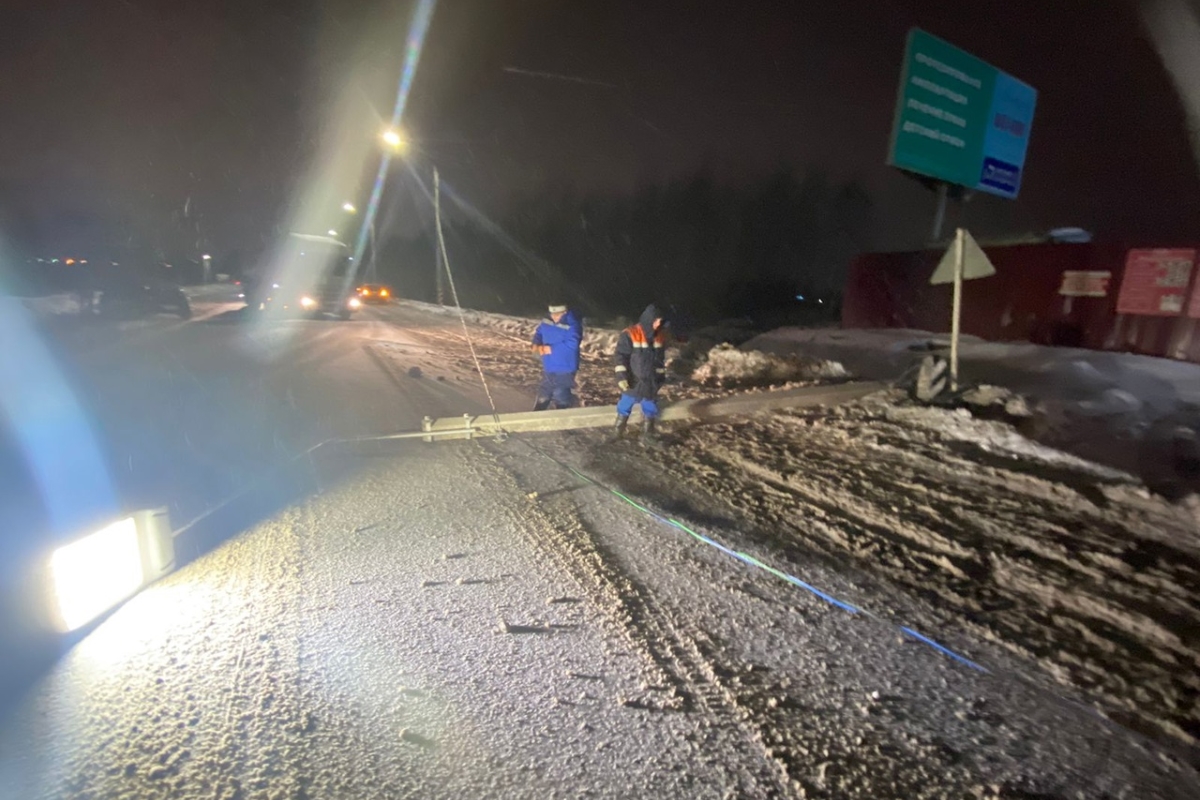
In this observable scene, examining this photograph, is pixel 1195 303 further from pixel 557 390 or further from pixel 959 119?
pixel 557 390

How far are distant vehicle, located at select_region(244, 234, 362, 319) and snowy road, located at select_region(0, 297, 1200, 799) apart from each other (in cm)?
1713

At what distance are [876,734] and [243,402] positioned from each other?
861 cm

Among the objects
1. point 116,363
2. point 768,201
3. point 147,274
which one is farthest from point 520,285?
point 116,363

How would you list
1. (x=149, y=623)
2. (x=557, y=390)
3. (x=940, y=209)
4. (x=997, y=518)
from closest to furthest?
(x=149, y=623) → (x=997, y=518) → (x=557, y=390) → (x=940, y=209)

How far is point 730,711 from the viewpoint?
2957 mm

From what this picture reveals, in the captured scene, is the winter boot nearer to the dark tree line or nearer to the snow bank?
the snow bank

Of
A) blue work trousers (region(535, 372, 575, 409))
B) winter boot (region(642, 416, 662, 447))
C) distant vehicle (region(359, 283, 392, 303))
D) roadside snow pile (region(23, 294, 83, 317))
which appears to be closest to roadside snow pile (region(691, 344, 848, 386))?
blue work trousers (region(535, 372, 575, 409))

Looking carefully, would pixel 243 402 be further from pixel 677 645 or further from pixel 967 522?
pixel 967 522

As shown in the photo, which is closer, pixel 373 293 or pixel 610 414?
pixel 610 414

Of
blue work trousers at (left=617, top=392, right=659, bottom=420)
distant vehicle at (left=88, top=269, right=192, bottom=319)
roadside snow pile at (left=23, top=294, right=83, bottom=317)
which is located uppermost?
blue work trousers at (left=617, top=392, right=659, bottom=420)

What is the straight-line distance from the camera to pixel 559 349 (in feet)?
26.3

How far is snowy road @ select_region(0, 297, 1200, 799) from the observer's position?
2.60m

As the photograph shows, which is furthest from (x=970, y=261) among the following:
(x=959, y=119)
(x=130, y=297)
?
(x=130, y=297)

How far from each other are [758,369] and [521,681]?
9.88 metres
